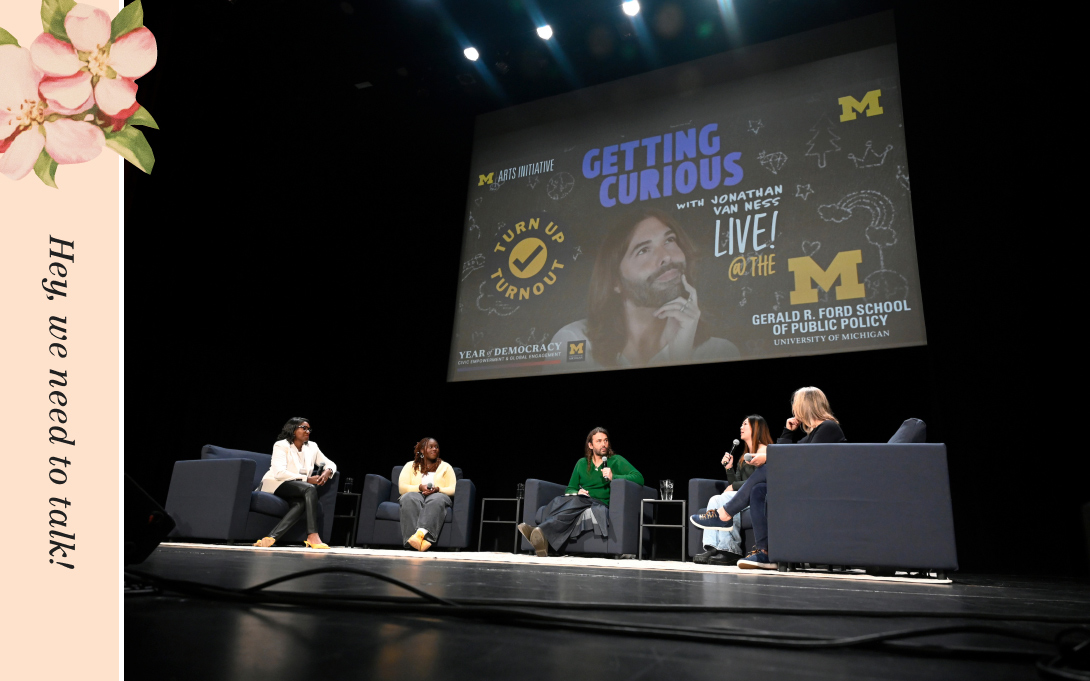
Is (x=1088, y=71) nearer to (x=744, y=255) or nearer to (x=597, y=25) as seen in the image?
(x=744, y=255)

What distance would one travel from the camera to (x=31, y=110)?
1.17m

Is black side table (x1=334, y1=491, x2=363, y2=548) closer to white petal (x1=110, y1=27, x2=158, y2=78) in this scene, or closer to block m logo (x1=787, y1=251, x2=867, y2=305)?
block m logo (x1=787, y1=251, x2=867, y2=305)

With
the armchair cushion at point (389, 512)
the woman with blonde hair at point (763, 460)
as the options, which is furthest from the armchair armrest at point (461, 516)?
the woman with blonde hair at point (763, 460)

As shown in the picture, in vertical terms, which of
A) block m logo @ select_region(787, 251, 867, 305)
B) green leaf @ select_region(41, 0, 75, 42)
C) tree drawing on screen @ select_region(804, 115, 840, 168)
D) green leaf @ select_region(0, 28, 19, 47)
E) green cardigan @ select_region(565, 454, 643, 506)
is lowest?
green cardigan @ select_region(565, 454, 643, 506)

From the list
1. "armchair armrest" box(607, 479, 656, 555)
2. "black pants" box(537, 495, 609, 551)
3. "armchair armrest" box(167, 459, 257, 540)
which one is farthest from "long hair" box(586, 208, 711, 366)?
"armchair armrest" box(167, 459, 257, 540)

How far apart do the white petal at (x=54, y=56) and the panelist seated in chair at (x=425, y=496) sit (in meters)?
3.49

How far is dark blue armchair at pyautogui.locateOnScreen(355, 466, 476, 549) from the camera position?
4590 millimetres

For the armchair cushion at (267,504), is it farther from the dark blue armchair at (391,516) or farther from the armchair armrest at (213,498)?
the dark blue armchair at (391,516)

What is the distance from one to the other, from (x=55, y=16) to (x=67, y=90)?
0.42 feet

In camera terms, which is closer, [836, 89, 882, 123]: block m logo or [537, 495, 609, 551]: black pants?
[537, 495, 609, 551]: black pants

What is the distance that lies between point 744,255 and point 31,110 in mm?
4016

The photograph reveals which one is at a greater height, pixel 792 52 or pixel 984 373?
pixel 792 52

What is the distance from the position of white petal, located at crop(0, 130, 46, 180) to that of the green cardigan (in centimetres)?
377

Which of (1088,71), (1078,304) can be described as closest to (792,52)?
(1088,71)
